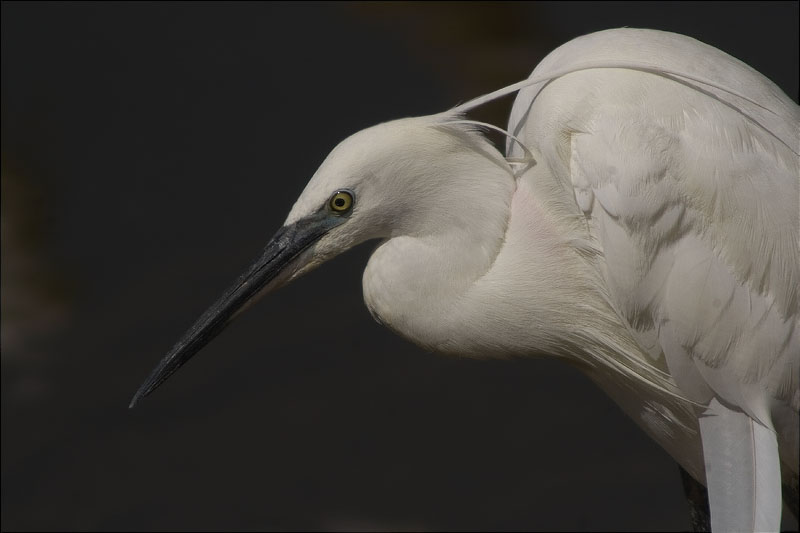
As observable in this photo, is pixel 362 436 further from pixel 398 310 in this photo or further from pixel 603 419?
pixel 398 310

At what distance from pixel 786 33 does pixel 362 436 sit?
2153 mm

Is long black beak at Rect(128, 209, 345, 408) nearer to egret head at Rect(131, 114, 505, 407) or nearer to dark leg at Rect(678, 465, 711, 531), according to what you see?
egret head at Rect(131, 114, 505, 407)

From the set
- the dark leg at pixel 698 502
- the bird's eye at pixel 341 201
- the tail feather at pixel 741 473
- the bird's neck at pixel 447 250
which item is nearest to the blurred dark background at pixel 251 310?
the dark leg at pixel 698 502

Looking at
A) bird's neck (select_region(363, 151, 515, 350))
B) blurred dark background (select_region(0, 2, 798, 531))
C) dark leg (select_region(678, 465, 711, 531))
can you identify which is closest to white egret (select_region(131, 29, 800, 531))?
bird's neck (select_region(363, 151, 515, 350))

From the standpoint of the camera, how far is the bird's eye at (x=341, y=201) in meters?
1.58

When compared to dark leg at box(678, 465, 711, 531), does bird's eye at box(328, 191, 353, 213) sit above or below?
above

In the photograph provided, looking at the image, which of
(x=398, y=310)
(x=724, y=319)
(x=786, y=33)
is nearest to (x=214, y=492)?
(x=398, y=310)

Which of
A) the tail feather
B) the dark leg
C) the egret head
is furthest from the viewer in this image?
the dark leg

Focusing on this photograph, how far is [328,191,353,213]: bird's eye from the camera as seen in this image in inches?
62.0

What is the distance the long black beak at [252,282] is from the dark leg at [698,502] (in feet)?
3.98

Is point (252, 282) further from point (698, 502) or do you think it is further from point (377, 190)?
point (698, 502)

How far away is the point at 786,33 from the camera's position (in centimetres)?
370

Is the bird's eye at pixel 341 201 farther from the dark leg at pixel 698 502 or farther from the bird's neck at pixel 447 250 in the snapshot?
the dark leg at pixel 698 502

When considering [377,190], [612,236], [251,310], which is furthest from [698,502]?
[251,310]
